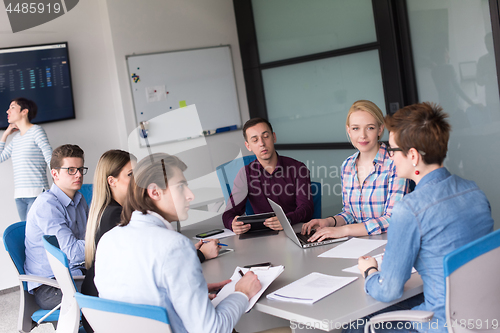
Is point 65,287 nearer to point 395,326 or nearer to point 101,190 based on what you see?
point 101,190

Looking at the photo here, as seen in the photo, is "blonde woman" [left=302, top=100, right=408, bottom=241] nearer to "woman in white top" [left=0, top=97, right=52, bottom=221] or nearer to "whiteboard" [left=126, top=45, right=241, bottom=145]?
"woman in white top" [left=0, top=97, right=52, bottom=221]

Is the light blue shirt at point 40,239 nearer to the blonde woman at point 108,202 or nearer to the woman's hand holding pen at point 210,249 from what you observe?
the blonde woman at point 108,202

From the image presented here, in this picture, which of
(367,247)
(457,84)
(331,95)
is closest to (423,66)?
(457,84)

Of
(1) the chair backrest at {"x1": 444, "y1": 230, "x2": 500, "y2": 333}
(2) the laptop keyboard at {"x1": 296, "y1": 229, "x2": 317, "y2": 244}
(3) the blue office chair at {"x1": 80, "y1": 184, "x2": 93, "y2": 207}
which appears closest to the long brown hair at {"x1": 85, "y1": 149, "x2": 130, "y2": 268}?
(2) the laptop keyboard at {"x1": 296, "y1": 229, "x2": 317, "y2": 244}

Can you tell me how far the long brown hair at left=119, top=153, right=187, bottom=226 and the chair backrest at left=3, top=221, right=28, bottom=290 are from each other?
4.03ft

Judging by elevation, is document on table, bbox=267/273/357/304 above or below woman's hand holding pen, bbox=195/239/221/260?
below

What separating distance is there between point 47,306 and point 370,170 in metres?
1.81

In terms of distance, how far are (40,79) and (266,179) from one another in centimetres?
285

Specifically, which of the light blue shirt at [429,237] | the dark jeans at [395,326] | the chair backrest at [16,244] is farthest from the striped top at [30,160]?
the light blue shirt at [429,237]

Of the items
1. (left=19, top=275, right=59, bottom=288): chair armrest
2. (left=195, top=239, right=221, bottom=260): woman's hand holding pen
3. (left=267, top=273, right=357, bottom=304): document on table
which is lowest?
(left=19, top=275, right=59, bottom=288): chair armrest

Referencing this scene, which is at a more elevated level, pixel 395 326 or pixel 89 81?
pixel 89 81

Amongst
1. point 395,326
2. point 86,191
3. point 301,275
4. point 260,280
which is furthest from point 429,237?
point 86,191

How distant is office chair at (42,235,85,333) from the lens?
6.16 feet

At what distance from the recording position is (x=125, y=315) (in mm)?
1274
